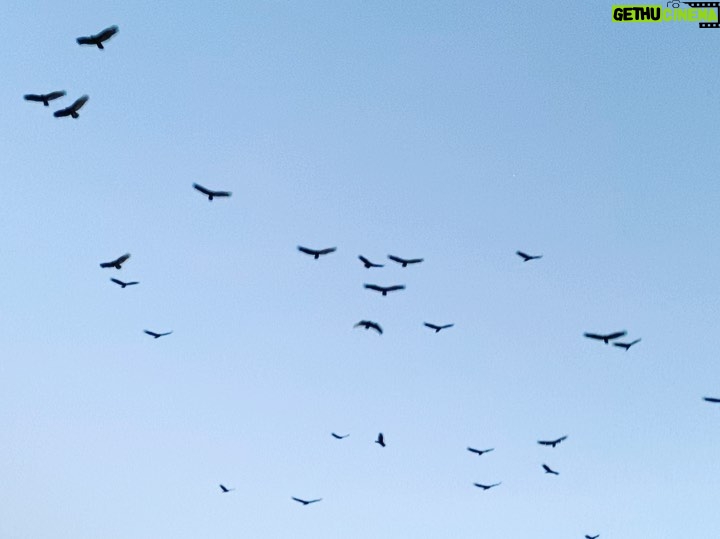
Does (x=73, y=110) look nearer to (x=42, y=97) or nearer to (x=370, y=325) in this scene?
(x=42, y=97)

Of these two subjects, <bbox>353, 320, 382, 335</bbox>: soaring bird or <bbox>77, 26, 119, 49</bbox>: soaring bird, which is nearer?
<bbox>77, 26, 119, 49</bbox>: soaring bird

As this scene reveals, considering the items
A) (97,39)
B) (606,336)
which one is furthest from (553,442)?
(97,39)

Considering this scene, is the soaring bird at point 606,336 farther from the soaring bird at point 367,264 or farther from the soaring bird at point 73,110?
the soaring bird at point 73,110

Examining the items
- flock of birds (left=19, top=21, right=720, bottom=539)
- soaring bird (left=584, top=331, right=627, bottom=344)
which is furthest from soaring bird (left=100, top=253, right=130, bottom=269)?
soaring bird (left=584, top=331, right=627, bottom=344)

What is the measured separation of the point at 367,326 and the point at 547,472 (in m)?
38.5

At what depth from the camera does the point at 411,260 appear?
118m

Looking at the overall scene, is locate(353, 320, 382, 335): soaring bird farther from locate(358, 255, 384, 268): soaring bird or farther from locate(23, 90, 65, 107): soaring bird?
locate(23, 90, 65, 107): soaring bird

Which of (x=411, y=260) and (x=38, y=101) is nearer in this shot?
(x=38, y=101)

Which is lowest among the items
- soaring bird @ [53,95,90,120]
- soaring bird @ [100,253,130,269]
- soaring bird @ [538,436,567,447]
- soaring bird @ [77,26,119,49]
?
soaring bird @ [538,436,567,447]

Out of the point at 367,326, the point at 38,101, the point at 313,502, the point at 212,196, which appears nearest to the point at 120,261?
the point at 212,196

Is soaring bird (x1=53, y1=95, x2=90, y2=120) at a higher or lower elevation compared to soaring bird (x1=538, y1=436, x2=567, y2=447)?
higher

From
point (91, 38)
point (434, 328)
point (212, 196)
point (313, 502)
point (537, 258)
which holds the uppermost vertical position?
point (91, 38)

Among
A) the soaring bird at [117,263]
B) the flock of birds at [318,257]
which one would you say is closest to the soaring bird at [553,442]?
the flock of birds at [318,257]

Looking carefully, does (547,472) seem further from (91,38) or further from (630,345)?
(91,38)
